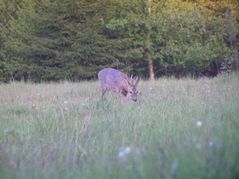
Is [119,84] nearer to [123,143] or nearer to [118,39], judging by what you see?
[123,143]

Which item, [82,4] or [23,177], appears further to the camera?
[82,4]

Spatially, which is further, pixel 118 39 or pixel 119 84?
pixel 118 39

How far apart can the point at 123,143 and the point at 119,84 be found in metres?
7.74

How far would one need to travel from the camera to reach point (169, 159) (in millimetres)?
3160

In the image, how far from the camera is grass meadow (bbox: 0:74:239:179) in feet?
10.0

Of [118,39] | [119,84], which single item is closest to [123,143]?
[119,84]

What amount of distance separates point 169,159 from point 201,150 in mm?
207

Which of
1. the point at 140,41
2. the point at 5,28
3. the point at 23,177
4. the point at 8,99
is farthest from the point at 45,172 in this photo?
the point at 5,28

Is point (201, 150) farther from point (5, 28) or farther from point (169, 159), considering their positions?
point (5, 28)

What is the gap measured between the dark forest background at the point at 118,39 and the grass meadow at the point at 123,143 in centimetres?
1595

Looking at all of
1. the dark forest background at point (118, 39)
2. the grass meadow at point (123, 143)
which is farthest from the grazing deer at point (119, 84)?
the dark forest background at point (118, 39)

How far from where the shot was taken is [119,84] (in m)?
12.2

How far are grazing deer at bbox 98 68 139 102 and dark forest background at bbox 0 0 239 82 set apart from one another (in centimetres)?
1081

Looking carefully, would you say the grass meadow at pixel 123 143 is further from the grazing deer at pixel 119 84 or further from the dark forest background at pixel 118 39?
the dark forest background at pixel 118 39
